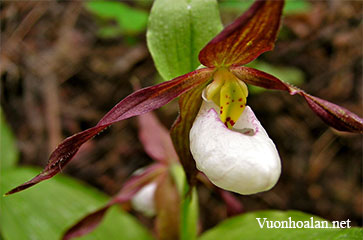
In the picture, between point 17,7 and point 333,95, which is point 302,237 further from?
point 17,7

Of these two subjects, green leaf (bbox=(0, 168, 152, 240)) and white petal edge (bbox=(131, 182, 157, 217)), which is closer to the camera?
green leaf (bbox=(0, 168, 152, 240))

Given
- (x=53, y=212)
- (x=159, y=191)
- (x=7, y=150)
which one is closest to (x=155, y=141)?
(x=159, y=191)

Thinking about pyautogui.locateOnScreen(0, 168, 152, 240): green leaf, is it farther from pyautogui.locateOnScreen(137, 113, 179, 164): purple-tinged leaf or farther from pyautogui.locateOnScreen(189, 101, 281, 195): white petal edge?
pyautogui.locateOnScreen(189, 101, 281, 195): white petal edge

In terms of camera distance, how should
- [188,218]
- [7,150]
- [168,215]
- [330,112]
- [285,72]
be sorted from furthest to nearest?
[285,72] < [7,150] < [168,215] < [188,218] < [330,112]

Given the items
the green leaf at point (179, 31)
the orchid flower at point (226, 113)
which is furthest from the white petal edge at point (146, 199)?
the green leaf at point (179, 31)

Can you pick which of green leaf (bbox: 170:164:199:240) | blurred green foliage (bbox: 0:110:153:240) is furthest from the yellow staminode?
blurred green foliage (bbox: 0:110:153:240)

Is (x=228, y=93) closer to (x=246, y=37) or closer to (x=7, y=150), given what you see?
(x=246, y=37)
